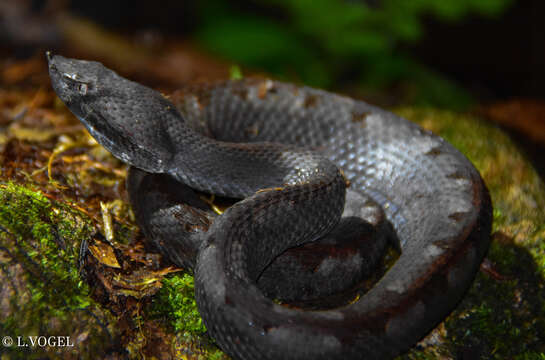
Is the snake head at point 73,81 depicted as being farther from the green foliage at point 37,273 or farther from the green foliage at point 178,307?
the green foliage at point 178,307

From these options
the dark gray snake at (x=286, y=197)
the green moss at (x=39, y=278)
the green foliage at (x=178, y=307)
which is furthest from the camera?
the green foliage at (x=178, y=307)

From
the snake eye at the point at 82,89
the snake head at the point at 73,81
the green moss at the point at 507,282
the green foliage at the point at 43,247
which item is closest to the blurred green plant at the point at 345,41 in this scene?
the green moss at the point at 507,282

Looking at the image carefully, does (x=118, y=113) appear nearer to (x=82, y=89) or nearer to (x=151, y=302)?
(x=82, y=89)

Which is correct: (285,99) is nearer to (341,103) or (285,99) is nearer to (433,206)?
(341,103)

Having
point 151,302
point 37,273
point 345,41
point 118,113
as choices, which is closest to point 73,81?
point 118,113

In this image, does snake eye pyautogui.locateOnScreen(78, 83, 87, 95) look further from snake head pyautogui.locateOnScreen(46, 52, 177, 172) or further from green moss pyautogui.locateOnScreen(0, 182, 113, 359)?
green moss pyautogui.locateOnScreen(0, 182, 113, 359)
